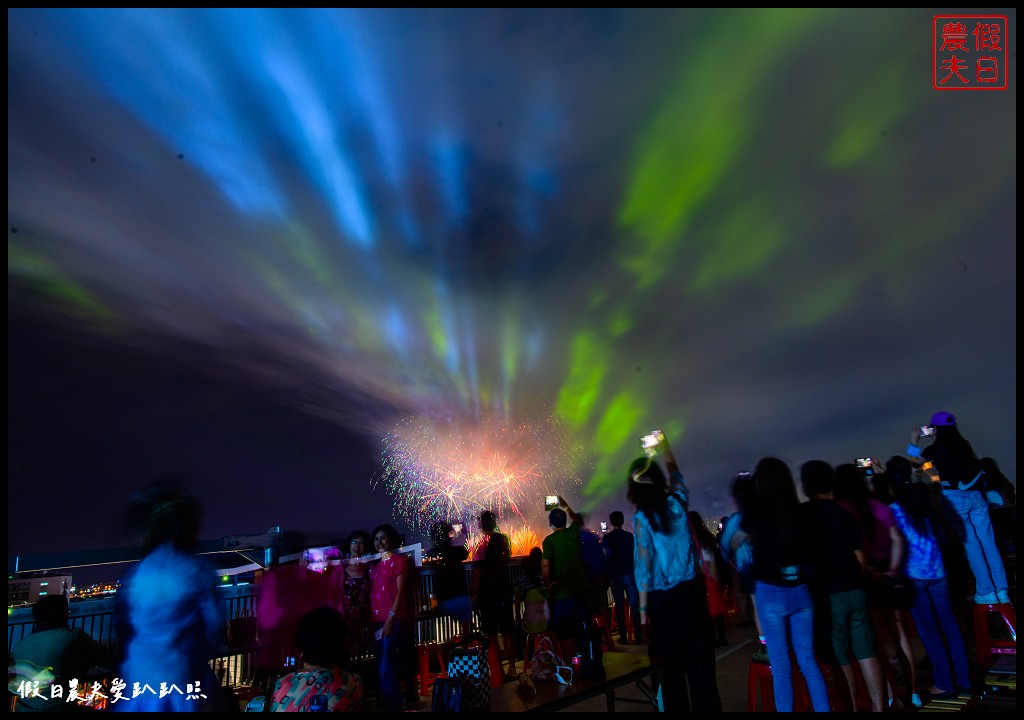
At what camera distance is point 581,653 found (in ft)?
12.7

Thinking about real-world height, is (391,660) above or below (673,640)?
below

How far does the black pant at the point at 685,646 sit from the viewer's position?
399 centimetres

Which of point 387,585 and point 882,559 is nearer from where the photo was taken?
point 882,559

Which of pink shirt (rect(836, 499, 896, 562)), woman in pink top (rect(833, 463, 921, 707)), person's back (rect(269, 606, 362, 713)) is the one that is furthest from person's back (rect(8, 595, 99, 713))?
pink shirt (rect(836, 499, 896, 562))

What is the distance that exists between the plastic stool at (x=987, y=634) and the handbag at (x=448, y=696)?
5.57m

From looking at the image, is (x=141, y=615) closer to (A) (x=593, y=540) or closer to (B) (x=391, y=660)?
(B) (x=391, y=660)

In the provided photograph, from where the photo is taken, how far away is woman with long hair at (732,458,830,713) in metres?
3.83

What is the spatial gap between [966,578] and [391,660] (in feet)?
24.6

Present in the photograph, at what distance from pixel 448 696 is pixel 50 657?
8.91ft

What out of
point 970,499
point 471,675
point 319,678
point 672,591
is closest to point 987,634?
point 970,499

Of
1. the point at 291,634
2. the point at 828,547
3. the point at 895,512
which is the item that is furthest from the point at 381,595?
the point at 895,512

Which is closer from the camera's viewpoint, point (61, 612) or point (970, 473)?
point (61, 612)

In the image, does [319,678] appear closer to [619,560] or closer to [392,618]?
[392,618]

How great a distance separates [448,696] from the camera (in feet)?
11.8
